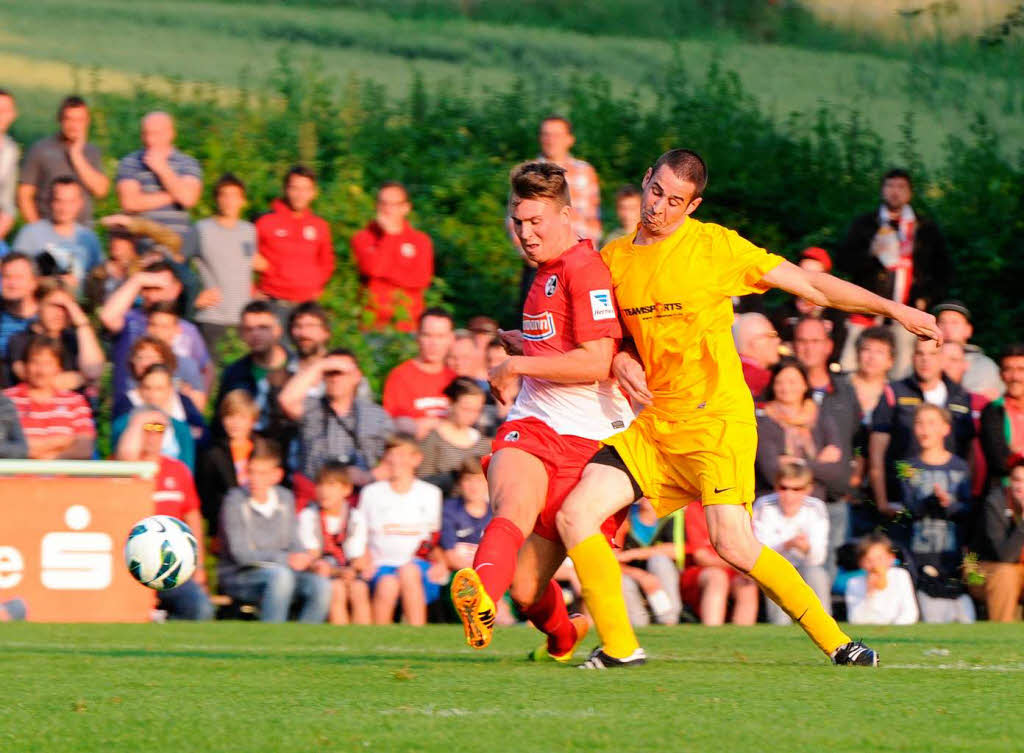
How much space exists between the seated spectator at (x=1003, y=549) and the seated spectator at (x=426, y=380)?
12.4 ft

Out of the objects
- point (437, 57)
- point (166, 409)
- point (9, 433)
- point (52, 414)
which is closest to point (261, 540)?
point (166, 409)

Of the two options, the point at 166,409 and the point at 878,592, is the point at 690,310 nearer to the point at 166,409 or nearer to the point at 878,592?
the point at 878,592

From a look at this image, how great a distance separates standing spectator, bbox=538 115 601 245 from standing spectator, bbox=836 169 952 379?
2216mm

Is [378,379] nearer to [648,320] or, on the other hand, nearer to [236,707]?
[648,320]

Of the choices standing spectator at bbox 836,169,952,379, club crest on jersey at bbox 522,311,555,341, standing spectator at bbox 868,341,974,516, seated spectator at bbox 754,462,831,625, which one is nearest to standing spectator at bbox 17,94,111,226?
seated spectator at bbox 754,462,831,625

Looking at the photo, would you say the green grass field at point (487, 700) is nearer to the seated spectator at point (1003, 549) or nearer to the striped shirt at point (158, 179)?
the seated spectator at point (1003, 549)

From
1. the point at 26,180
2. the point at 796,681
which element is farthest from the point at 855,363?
the point at 796,681

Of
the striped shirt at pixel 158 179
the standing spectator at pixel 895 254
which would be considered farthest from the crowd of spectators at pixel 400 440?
the standing spectator at pixel 895 254

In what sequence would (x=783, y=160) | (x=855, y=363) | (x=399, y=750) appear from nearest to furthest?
(x=399, y=750) → (x=855, y=363) → (x=783, y=160)

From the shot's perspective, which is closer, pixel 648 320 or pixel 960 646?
pixel 648 320

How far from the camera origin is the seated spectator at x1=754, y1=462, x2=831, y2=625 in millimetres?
11242

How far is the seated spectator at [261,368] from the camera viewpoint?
476 inches

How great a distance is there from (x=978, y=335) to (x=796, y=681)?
1204 centimetres

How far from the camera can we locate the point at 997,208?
720 inches
